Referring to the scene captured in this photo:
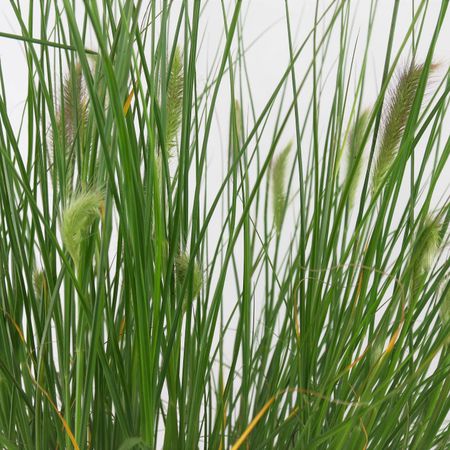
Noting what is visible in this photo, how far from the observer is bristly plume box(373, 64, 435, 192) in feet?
1.73

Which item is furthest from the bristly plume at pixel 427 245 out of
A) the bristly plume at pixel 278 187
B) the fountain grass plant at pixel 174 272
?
the bristly plume at pixel 278 187

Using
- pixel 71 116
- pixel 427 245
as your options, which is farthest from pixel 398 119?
pixel 71 116

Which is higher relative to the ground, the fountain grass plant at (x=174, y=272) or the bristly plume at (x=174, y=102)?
the bristly plume at (x=174, y=102)

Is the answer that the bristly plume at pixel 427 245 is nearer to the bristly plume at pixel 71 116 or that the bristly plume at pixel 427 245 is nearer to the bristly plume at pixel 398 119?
the bristly plume at pixel 398 119

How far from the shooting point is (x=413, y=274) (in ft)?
1.63

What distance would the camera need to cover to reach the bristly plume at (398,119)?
1.73 ft

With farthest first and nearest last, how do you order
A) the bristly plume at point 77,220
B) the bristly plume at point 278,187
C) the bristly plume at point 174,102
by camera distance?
the bristly plume at point 278,187 < the bristly plume at point 174,102 < the bristly plume at point 77,220

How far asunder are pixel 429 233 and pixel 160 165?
0.57 feet

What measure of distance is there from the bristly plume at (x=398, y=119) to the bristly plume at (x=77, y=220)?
0.72 ft

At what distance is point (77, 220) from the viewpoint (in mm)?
400

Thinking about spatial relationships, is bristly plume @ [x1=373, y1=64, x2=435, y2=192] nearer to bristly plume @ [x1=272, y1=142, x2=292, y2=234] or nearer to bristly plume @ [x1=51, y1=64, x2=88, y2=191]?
bristly plume @ [x1=272, y1=142, x2=292, y2=234]

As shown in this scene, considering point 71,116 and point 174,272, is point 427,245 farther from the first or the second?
point 71,116

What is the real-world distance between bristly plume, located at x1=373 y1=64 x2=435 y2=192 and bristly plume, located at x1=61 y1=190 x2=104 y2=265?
0.22m

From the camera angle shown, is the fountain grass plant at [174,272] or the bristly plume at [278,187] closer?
the fountain grass plant at [174,272]
